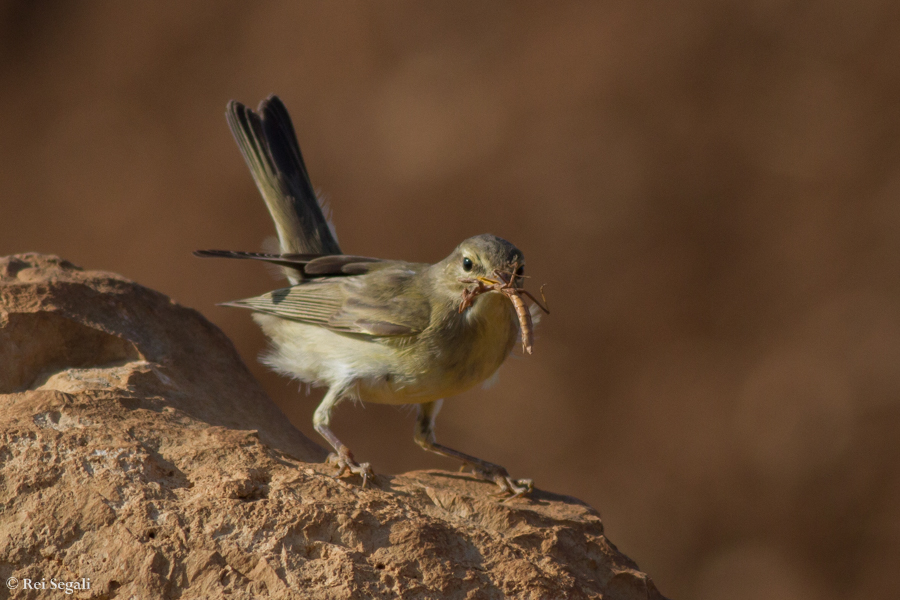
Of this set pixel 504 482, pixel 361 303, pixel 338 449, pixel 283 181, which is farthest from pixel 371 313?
pixel 283 181

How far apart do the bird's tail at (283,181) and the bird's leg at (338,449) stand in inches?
46.6

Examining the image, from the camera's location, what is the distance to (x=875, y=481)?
10422mm

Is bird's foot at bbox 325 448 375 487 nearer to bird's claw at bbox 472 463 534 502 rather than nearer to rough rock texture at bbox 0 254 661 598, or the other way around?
rough rock texture at bbox 0 254 661 598

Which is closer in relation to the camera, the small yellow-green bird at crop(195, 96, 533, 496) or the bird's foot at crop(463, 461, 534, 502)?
the bird's foot at crop(463, 461, 534, 502)

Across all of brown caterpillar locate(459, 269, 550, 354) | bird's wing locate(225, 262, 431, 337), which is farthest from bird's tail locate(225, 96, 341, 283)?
brown caterpillar locate(459, 269, 550, 354)

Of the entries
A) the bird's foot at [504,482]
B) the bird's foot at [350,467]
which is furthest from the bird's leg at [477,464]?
the bird's foot at [350,467]

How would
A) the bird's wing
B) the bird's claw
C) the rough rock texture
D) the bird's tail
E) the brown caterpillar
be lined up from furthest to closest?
the bird's tail
the bird's wing
the bird's claw
the brown caterpillar
the rough rock texture

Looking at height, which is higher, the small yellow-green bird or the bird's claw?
the small yellow-green bird

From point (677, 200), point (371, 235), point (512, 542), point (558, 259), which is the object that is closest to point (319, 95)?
point (371, 235)

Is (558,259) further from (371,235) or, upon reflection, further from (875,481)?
(875,481)

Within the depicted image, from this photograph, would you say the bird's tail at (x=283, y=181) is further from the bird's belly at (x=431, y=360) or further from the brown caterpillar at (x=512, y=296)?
the brown caterpillar at (x=512, y=296)

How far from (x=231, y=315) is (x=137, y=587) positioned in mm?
10090

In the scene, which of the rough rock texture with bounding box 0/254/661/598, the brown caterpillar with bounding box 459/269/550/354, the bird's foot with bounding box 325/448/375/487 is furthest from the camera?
the brown caterpillar with bounding box 459/269/550/354

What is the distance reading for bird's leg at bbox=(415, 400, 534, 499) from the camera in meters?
4.25
